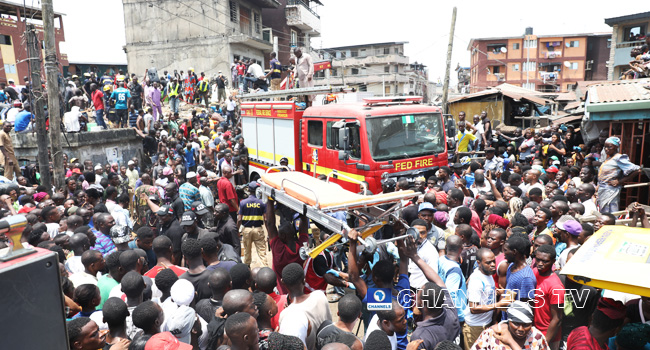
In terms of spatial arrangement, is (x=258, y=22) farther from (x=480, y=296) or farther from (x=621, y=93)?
(x=480, y=296)

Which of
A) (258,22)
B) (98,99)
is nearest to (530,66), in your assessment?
(258,22)

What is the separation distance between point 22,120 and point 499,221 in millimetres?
13356

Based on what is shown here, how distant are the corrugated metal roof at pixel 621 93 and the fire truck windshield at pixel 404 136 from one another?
115 inches

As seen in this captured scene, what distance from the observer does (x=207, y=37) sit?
2681 centimetres

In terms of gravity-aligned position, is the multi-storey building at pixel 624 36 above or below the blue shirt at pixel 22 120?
above

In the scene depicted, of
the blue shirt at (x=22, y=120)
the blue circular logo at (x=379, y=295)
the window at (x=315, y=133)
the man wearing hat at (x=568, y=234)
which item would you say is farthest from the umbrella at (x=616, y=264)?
the blue shirt at (x=22, y=120)

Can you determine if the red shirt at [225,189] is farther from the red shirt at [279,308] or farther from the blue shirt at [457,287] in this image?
the blue shirt at [457,287]

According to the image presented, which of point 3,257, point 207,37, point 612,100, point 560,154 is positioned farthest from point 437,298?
point 207,37

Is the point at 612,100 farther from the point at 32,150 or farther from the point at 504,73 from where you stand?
the point at 504,73

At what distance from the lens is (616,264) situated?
253 cm

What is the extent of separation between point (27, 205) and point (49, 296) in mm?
6716

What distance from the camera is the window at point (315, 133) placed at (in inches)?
367

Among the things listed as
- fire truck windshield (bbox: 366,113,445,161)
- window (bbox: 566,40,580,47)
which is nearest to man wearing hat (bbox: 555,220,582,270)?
fire truck windshield (bbox: 366,113,445,161)

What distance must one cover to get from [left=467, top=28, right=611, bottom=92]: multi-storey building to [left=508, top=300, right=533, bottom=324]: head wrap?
49.4m
